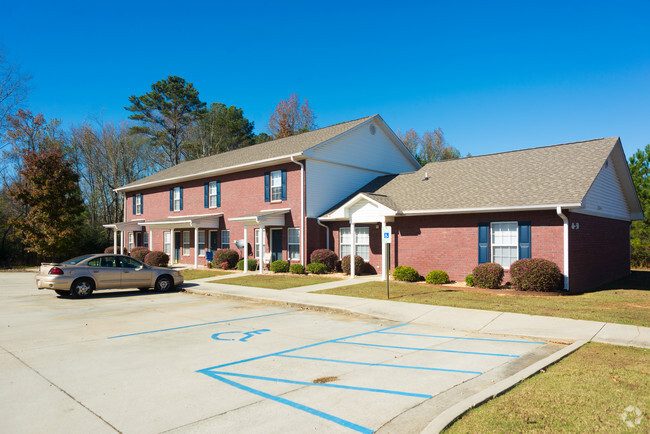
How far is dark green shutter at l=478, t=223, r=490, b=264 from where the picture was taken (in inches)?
681

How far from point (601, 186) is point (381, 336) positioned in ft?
47.2

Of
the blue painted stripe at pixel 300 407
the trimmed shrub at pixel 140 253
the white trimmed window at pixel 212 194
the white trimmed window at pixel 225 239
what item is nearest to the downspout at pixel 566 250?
the blue painted stripe at pixel 300 407

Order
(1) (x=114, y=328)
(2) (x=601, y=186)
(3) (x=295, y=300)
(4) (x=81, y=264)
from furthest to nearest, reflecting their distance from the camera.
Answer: (2) (x=601, y=186), (4) (x=81, y=264), (3) (x=295, y=300), (1) (x=114, y=328)

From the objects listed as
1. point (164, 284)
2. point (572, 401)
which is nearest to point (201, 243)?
point (164, 284)

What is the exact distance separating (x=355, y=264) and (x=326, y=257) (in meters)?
1.78

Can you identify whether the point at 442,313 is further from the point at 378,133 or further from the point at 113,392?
the point at 378,133

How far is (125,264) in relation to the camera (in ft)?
53.8

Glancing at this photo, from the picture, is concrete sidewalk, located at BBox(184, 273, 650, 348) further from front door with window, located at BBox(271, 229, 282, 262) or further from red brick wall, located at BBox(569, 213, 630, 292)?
front door with window, located at BBox(271, 229, 282, 262)

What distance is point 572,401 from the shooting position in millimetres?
5059

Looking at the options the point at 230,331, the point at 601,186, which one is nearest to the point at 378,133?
the point at 601,186

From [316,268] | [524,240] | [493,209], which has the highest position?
[493,209]

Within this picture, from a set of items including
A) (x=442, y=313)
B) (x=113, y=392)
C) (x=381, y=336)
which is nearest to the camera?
(x=113, y=392)

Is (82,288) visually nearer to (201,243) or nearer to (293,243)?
(293,243)

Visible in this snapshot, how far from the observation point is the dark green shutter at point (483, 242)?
17.3 metres
